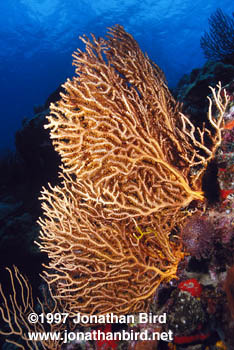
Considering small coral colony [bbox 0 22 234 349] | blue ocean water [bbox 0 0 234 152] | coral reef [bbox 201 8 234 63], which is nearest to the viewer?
small coral colony [bbox 0 22 234 349]

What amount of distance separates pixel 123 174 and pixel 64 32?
46943mm

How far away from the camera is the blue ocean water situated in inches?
1425

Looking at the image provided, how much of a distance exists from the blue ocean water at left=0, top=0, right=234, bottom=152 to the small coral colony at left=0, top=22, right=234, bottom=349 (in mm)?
30083

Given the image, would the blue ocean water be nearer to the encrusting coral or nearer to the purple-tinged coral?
the encrusting coral

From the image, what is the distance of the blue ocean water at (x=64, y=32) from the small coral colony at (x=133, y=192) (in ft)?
98.7

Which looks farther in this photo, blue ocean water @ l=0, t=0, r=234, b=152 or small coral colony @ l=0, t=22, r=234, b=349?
blue ocean water @ l=0, t=0, r=234, b=152

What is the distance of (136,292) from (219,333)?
3.54 ft

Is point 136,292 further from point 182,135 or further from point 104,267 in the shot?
point 182,135

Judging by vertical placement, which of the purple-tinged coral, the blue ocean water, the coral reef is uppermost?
the blue ocean water

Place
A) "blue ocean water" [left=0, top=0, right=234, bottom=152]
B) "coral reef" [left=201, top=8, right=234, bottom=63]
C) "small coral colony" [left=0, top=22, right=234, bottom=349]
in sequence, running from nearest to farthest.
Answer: "small coral colony" [left=0, top=22, right=234, bottom=349] < "coral reef" [left=201, top=8, right=234, bottom=63] < "blue ocean water" [left=0, top=0, right=234, bottom=152]

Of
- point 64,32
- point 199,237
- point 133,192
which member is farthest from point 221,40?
point 64,32

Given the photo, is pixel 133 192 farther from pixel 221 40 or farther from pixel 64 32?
pixel 64 32

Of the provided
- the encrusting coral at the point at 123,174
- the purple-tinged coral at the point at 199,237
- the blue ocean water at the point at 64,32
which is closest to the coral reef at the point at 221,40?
the encrusting coral at the point at 123,174

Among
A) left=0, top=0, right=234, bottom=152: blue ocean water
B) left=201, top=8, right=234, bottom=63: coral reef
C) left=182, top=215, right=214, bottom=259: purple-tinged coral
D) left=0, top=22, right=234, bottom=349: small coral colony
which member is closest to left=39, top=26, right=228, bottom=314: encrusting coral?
left=0, top=22, right=234, bottom=349: small coral colony
